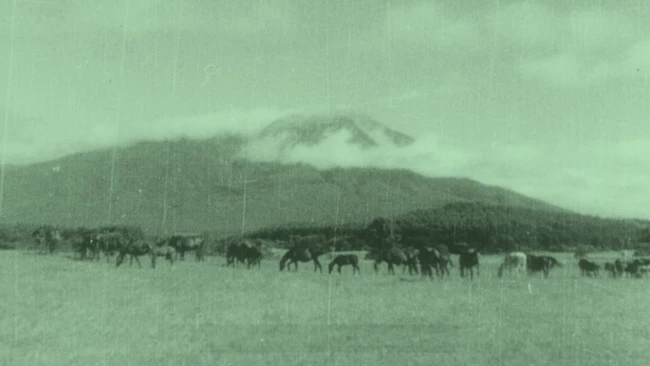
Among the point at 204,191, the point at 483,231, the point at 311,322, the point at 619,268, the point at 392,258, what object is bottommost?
the point at 311,322

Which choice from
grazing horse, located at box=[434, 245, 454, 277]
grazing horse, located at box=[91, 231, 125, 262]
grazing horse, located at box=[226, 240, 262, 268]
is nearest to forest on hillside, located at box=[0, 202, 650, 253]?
grazing horse, located at box=[91, 231, 125, 262]

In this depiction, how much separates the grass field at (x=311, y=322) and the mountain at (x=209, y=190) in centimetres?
4033

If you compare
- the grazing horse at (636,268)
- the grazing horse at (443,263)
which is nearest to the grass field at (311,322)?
the grazing horse at (443,263)

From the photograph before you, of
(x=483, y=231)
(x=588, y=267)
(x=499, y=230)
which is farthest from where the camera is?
(x=483, y=231)

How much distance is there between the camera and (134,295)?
1662cm

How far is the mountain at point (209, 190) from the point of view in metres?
71.8

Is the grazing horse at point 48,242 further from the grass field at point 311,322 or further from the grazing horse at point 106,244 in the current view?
the grass field at point 311,322

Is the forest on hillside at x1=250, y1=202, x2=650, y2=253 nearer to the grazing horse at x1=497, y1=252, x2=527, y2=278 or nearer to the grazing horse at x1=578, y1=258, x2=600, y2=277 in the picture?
the grazing horse at x1=497, y1=252, x2=527, y2=278

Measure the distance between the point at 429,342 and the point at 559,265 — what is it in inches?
731

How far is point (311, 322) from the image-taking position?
44.5ft

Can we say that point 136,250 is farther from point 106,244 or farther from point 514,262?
point 514,262

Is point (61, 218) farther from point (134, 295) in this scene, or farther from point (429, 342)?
point (429, 342)

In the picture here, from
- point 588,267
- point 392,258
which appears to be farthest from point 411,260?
point 588,267

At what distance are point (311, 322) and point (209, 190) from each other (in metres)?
76.5
